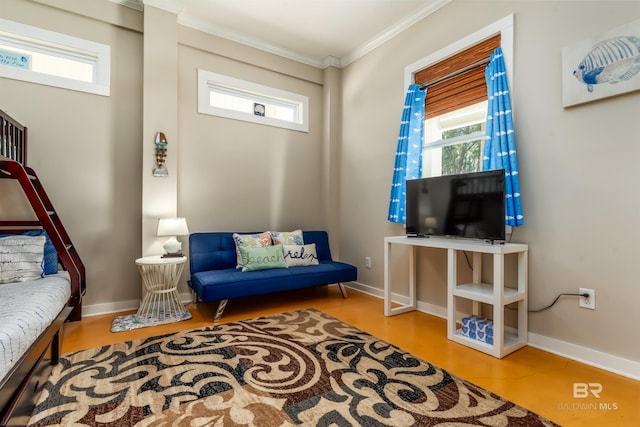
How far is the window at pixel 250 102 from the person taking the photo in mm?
3584

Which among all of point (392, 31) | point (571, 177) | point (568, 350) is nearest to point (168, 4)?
point (392, 31)

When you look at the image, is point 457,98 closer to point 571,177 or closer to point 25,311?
point 571,177

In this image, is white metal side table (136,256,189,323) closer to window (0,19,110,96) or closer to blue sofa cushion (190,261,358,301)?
blue sofa cushion (190,261,358,301)

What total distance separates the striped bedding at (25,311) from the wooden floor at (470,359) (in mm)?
480

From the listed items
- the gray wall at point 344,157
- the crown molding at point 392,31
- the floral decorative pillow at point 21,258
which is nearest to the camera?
the gray wall at point 344,157

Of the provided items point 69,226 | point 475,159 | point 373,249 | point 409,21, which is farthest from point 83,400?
point 409,21

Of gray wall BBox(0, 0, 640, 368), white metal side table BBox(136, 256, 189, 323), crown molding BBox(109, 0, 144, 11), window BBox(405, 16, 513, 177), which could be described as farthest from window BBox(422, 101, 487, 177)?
crown molding BBox(109, 0, 144, 11)

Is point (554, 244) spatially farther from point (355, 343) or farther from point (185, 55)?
point (185, 55)

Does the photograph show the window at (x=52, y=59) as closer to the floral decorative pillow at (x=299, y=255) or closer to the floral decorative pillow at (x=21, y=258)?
the floral decorative pillow at (x=21, y=258)

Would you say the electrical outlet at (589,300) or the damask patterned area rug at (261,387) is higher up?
the electrical outlet at (589,300)

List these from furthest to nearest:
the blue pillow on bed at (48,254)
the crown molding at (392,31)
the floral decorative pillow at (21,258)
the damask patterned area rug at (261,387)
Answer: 1. the crown molding at (392,31)
2. the blue pillow on bed at (48,254)
3. the floral decorative pillow at (21,258)
4. the damask patterned area rug at (261,387)

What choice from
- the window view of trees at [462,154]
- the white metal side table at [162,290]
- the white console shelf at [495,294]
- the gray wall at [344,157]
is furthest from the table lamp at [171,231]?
the window view of trees at [462,154]

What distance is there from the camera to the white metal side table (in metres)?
2.86

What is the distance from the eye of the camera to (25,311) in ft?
5.02
